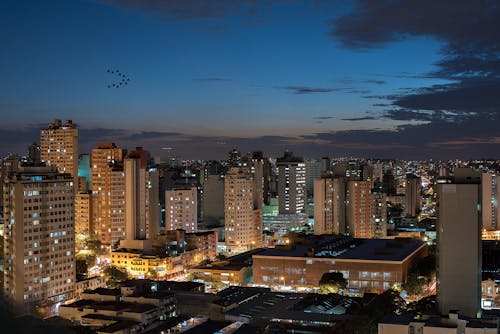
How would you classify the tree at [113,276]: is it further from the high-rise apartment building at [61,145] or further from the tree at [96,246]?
the high-rise apartment building at [61,145]

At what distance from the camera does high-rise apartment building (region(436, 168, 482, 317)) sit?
11062mm

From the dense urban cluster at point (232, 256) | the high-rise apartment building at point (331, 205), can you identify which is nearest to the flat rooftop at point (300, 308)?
the dense urban cluster at point (232, 256)

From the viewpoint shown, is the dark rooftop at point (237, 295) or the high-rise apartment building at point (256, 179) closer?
the dark rooftop at point (237, 295)

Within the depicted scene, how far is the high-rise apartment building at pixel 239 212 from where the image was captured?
2177 centimetres

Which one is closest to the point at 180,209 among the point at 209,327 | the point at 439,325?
the point at 209,327

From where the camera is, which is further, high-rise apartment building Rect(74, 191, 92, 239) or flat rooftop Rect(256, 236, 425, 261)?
high-rise apartment building Rect(74, 191, 92, 239)

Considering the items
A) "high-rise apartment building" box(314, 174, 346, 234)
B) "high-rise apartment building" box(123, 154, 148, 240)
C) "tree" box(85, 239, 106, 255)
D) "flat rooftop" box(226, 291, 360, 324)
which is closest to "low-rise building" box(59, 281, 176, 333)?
"flat rooftop" box(226, 291, 360, 324)

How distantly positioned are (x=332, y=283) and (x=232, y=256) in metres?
4.87

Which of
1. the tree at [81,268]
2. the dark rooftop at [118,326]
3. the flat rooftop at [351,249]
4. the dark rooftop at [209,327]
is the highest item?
the flat rooftop at [351,249]

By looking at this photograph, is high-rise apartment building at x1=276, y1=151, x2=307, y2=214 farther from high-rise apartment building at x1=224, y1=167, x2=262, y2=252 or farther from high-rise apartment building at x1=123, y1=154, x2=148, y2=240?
high-rise apartment building at x1=123, y1=154, x2=148, y2=240

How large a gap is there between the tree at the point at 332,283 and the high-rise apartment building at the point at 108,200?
8006mm

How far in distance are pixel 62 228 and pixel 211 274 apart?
165 inches

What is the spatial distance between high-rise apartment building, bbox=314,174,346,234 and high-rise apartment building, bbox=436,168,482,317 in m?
11.8

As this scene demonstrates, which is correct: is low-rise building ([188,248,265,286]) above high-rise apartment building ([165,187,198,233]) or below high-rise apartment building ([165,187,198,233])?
below
